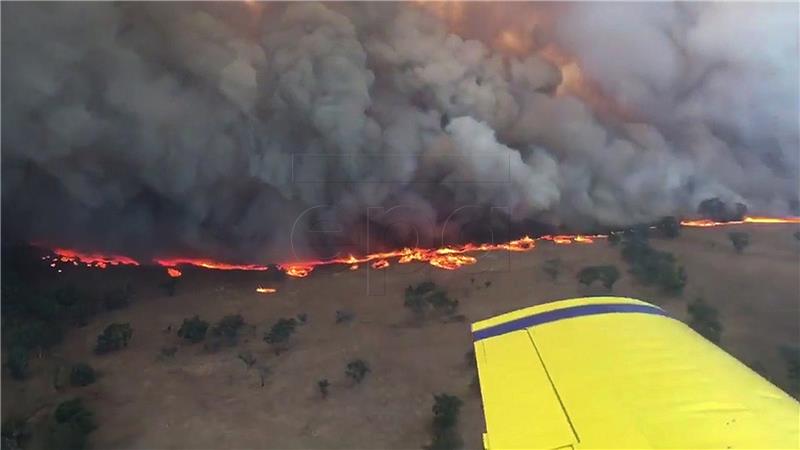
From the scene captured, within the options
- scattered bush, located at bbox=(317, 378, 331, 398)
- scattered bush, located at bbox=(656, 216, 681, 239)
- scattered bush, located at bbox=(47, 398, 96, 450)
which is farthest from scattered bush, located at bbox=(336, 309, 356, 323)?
scattered bush, located at bbox=(656, 216, 681, 239)

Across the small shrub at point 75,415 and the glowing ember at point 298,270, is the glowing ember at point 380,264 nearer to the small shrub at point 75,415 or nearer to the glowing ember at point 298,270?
the glowing ember at point 298,270

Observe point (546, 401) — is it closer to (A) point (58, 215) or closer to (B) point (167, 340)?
(B) point (167, 340)

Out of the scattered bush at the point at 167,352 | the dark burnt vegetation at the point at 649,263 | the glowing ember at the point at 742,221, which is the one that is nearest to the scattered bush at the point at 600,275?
the dark burnt vegetation at the point at 649,263

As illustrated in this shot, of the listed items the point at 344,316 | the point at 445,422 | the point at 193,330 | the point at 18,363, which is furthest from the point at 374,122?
the point at 18,363

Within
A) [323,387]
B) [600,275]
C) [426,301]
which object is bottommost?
[323,387]

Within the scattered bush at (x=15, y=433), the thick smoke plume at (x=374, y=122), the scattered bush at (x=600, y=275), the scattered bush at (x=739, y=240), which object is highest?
the thick smoke plume at (x=374, y=122)

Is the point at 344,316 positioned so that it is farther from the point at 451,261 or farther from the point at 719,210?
the point at 719,210
